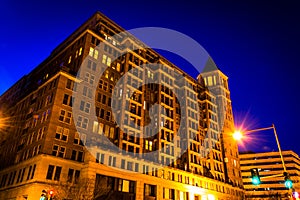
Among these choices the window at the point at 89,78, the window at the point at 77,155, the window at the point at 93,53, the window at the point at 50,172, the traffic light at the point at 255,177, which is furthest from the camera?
the window at the point at 93,53

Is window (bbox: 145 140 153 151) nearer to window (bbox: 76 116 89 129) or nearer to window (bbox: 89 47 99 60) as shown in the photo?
window (bbox: 76 116 89 129)

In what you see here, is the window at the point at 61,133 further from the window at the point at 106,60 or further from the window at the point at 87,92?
the window at the point at 106,60

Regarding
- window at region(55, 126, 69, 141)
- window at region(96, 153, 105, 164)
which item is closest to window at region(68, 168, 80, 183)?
window at region(96, 153, 105, 164)

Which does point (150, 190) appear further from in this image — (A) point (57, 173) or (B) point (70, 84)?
(B) point (70, 84)

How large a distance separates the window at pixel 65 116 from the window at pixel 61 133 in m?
1.57

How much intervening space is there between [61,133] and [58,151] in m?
3.35

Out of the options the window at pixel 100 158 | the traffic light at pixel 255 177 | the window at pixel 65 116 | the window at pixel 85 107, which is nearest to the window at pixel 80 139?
the window at pixel 65 116

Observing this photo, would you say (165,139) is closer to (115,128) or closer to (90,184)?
(115,128)

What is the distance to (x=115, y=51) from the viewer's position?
60.3 meters

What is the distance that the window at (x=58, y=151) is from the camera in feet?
135

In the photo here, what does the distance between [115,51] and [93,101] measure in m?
16.5

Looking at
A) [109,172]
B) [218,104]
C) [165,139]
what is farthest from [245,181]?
[109,172]

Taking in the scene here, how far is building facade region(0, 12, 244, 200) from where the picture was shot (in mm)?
41781

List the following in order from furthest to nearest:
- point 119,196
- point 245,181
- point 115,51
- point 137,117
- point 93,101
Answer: point 245,181, point 115,51, point 137,117, point 93,101, point 119,196
